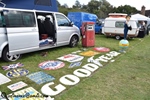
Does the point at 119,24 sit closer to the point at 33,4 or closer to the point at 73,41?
the point at 73,41

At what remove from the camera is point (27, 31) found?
5199 millimetres

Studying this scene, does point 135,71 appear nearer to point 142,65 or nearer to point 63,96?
point 142,65

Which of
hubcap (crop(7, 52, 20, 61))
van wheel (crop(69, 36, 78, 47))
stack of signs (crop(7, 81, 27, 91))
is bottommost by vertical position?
stack of signs (crop(7, 81, 27, 91))

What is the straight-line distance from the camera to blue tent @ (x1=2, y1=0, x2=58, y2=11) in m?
5.61

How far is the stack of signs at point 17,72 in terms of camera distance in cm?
406

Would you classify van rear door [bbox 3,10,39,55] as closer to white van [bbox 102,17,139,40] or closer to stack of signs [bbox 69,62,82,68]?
stack of signs [bbox 69,62,82,68]

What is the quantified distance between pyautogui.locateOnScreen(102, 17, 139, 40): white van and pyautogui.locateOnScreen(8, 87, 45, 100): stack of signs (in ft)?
29.8

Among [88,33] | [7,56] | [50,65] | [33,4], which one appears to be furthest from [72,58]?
[33,4]

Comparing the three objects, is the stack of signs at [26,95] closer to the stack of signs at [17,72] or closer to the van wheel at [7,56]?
the stack of signs at [17,72]

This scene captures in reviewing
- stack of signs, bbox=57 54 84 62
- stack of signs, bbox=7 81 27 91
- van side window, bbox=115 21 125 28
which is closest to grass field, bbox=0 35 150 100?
stack of signs, bbox=7 81 27 91

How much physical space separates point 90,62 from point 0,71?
9.57 feet

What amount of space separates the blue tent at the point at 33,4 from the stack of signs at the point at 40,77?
302 centimetres

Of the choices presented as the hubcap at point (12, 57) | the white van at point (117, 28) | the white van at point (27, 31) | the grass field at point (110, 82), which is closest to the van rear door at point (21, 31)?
the white van at point (27, 31)

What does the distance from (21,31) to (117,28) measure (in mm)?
7914
